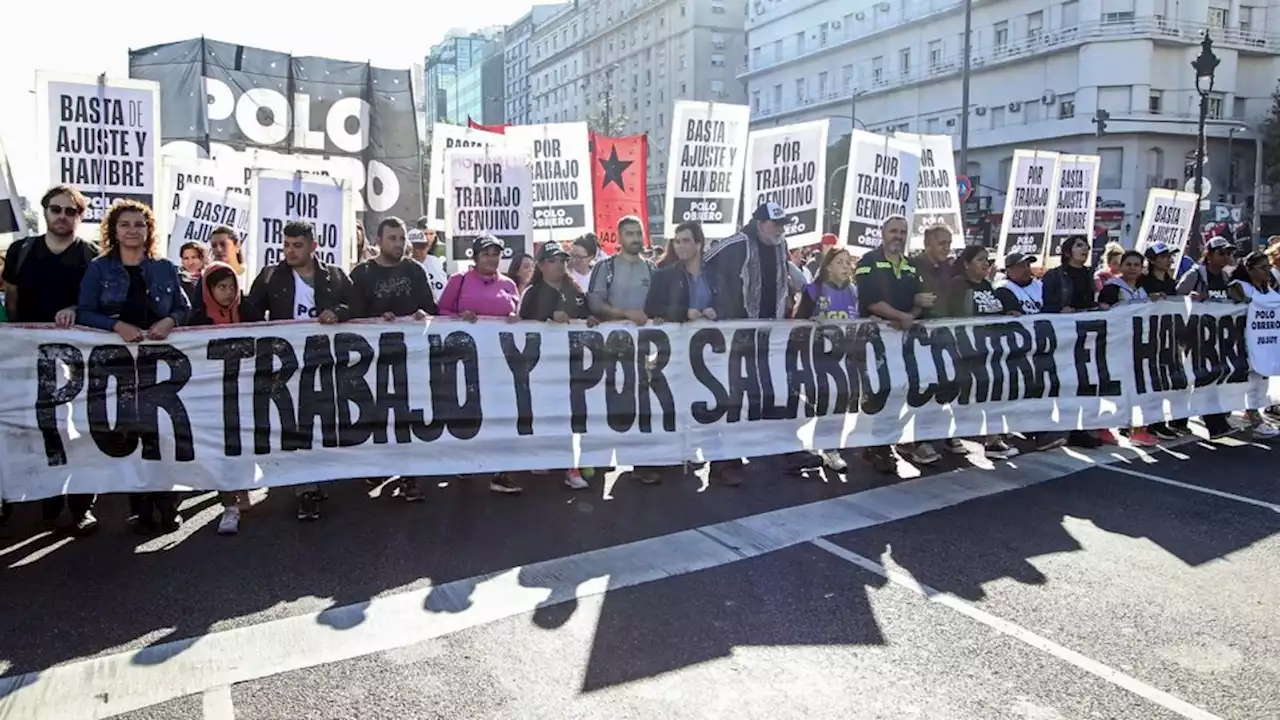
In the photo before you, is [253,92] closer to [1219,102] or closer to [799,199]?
[799,199]

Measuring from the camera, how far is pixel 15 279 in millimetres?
5516

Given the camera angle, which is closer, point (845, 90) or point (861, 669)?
point (861, 669)

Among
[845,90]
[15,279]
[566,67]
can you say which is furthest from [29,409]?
[566,67]

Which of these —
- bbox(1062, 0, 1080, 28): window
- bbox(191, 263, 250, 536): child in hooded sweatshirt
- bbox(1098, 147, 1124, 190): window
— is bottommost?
bbox(191, 263, 250, 536): child in hooded sweatshirt

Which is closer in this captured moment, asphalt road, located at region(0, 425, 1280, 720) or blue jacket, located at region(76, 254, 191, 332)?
asphalt road, located at region(0, 425, 1280, 720)

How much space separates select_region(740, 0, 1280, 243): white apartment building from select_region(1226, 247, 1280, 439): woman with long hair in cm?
4087

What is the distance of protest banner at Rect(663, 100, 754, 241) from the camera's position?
9.63m

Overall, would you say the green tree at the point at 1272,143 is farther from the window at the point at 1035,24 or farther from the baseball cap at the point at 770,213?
the baseball cap at the point at 770,213

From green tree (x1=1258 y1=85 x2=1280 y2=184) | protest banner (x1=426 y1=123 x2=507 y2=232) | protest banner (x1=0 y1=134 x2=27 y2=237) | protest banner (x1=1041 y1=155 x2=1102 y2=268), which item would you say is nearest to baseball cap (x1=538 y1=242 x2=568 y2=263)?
protest banner (x1=0 y1=134 x2=27 y2=237)

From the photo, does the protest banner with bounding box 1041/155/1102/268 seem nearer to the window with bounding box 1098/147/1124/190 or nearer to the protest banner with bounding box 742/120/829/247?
the protest banner with bounding box 742/120/829/247

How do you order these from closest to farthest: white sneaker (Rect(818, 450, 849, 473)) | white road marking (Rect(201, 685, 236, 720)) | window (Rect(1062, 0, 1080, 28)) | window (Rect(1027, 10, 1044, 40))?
1. white road marking (Rect(201, 685, 236, 720))
2. white sneaker (Rect(818, 450, 849, 473))
3. window (Rect(1062, 0, 1080, 28))
4. window (Rect(1027, 10, 1044, 40))

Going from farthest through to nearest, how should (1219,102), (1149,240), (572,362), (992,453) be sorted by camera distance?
(1219,102) → (1149,240) → (992,453) → (572,362)

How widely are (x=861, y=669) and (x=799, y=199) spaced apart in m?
→ 6.44

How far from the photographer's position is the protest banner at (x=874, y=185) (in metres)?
9.34
